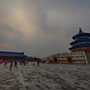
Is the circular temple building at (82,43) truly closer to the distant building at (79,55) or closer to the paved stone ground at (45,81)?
the distant building at (79,55)

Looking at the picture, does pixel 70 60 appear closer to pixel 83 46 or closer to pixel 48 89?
pixel 83 46

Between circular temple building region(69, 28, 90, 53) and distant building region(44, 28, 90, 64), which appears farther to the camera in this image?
circular temple building region(69, 28, 90, 53)

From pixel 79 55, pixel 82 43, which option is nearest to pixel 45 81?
pixel 79 55

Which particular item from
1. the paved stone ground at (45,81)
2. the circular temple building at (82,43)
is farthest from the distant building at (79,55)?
the paved stone ground at (45,81)

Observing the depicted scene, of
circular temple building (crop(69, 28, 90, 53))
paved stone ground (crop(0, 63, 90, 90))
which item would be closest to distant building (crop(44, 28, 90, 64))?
circular temple building (crop(69, 28, 90, 53))

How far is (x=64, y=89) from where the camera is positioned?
3902mm

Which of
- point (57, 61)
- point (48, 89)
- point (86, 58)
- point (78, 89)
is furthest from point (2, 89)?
point (57, 61)

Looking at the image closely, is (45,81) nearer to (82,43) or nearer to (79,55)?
(79,55)

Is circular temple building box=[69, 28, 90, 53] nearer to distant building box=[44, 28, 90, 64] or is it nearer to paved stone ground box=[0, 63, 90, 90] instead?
distant building box=[44, 28, 90, 64]

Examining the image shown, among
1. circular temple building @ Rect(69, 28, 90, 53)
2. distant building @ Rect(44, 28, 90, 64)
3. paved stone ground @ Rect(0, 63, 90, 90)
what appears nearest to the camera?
paved stone ground @ Rect(0, 63, 90, 90)

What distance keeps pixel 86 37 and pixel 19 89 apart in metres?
46.2

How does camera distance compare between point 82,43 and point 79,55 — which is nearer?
point 79,55

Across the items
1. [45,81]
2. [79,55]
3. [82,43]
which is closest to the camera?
[45,81]

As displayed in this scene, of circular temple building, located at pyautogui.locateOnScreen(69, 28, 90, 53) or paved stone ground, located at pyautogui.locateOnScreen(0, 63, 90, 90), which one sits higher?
circular temple building, located at pyautogui.locateOnScreen(69, 28, 90, 53)
